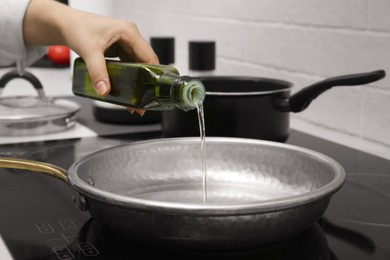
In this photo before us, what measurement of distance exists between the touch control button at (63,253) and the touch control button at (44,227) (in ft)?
0.17

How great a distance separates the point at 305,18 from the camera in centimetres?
124

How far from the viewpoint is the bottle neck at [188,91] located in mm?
677

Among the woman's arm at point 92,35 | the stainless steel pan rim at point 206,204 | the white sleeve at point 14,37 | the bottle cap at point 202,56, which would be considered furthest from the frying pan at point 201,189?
the bottle cap at point 202,56

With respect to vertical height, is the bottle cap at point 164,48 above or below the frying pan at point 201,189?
above

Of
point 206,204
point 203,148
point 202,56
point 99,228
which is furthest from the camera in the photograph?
point 202,56

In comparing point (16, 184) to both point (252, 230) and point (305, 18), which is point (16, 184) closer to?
point (252, 230)

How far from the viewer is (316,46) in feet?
4.00

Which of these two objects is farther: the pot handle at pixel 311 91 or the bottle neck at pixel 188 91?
the pot handle at pixel 311 91

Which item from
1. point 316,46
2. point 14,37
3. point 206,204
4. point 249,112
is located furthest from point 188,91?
point 316,46

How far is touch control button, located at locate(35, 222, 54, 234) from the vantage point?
0.66 metres

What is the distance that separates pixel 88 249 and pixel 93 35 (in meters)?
0.34

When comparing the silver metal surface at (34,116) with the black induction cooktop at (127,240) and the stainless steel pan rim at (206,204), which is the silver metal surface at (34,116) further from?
the stainless steel pan rim at (206,204)

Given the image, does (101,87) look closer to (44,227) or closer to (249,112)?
(44,227)

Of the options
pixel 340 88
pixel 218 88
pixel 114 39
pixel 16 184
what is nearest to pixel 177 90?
pixel 114 39
